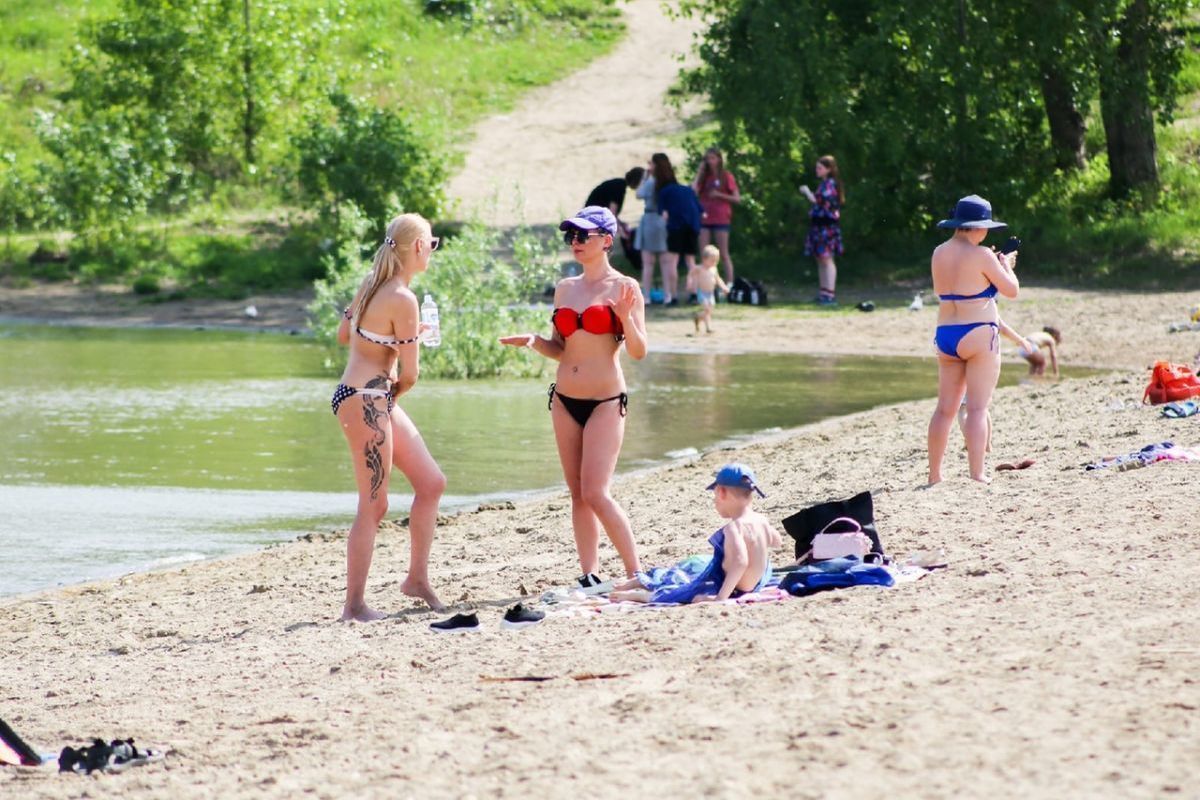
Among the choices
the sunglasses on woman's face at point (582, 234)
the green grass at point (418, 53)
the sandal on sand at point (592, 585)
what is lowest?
the sandal on sand at point (592, 585)

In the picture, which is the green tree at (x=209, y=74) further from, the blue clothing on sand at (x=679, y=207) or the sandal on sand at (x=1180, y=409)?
the sandal on sand at (x=1180, y=409)

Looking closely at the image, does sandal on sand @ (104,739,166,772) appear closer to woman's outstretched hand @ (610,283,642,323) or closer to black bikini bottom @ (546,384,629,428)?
black bikini bottom @ (546,384,629,428)

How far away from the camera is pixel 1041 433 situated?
12.3 m

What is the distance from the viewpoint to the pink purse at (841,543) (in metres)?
7.84

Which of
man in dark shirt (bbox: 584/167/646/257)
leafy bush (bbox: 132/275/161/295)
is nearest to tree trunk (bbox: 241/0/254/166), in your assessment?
leafy bush (bbox: 132/275/161/295)

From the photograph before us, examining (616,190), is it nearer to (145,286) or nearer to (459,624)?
(145,286)

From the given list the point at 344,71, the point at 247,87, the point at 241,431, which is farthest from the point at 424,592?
the point at 344,71

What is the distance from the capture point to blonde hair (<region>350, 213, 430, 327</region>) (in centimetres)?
776

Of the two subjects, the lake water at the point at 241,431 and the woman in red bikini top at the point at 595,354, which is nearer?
the woman in red bikini top at the point at 595,354

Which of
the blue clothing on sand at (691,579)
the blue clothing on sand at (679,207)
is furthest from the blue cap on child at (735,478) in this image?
the blue clothing on sand at (679,207)

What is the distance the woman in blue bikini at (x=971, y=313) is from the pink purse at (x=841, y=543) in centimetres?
220

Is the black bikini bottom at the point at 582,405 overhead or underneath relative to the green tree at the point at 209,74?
underneath

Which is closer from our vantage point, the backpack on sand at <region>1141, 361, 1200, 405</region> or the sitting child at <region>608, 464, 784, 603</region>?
the sitting child at <region>608, 464, 784, 603</region>

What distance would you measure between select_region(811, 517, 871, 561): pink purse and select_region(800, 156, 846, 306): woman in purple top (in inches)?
623
